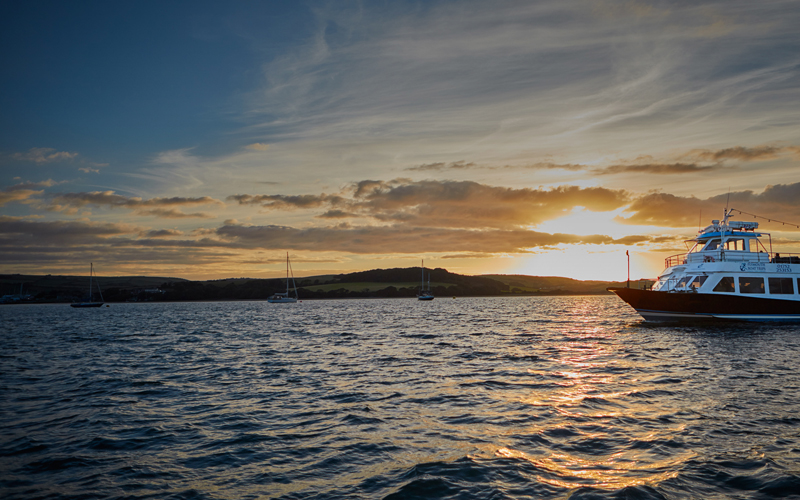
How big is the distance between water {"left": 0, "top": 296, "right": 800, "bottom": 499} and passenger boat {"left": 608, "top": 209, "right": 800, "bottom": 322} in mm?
17940

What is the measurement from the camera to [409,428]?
11.0 meters

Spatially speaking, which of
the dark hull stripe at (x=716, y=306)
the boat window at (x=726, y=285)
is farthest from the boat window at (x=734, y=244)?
the dark hull stripe at (x=716, y=306)

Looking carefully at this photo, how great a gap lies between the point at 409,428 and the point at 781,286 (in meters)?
44.0

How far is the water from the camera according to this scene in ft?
25.8

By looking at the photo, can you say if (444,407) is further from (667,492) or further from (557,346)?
(557,346)

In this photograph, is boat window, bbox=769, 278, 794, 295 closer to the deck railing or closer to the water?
the deck railing

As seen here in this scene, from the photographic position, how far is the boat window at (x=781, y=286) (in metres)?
40.1

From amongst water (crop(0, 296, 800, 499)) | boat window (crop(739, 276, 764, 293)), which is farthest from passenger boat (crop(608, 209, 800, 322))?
water (crop(0, 296, 800, 499))

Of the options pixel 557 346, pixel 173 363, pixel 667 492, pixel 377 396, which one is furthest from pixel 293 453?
pixel 557 346

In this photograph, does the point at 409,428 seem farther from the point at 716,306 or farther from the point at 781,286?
the point at 781,286

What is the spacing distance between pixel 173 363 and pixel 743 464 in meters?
23.0

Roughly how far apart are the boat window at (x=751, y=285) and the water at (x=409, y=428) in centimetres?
2006

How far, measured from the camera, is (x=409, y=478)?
26.4 ft

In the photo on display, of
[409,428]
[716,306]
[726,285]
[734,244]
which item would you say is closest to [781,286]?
[734,244]
